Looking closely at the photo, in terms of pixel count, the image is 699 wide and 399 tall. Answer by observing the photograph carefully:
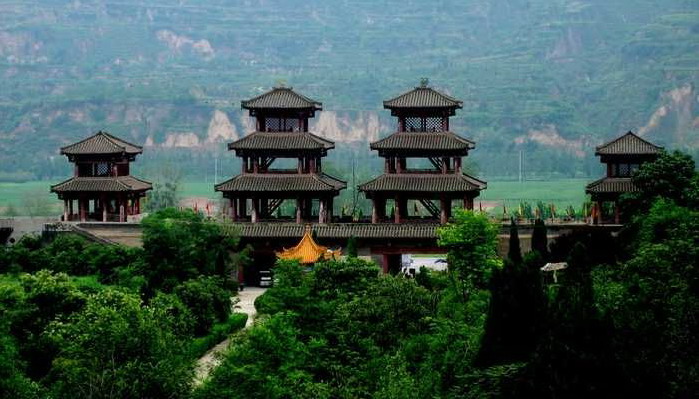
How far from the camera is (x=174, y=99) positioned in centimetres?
16600

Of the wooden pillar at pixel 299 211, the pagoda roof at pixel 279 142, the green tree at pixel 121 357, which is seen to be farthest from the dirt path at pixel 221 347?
the pagoda roof at pixel 279 142

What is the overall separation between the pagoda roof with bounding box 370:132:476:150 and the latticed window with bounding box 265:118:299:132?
11.4ft

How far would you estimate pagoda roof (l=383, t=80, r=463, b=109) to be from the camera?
57594mm

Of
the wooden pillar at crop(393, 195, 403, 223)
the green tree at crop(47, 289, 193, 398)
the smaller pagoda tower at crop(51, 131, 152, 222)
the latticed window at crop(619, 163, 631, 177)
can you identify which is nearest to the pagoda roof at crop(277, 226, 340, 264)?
the wooden pillar at crop(393, 195, 403, 223)

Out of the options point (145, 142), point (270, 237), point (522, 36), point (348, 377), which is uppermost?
point (522, 36)

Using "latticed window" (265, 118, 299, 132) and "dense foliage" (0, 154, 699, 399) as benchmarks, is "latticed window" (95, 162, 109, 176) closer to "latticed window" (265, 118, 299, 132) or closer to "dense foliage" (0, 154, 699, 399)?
"latticed window" (265, 118, 299, 132)

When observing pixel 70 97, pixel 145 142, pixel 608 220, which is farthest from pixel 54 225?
pixel 70 97

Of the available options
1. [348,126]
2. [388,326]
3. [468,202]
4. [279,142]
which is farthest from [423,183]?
[348,126]

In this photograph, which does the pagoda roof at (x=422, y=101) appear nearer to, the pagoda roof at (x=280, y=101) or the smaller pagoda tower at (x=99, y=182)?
the pagoda roof at (x=280, y=101)

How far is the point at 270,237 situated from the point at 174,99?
111698 millimetres

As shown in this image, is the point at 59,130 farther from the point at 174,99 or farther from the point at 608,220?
the point at 608,220

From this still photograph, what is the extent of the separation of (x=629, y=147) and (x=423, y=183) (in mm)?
7698

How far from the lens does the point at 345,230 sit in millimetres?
56125

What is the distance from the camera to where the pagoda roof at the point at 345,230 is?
2184 inches
